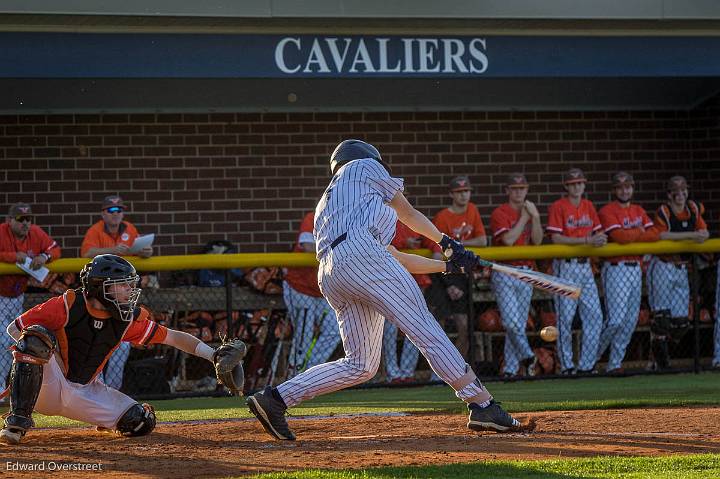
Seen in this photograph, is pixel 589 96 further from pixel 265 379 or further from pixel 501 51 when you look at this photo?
pixel 265 379

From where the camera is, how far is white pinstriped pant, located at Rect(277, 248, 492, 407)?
602 centimetres

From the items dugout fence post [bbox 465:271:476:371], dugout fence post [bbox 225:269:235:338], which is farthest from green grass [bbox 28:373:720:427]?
dugout fence post [bbox 225:269:235:338]

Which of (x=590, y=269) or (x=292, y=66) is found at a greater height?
(x=292, y=66)

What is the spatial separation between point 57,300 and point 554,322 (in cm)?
559

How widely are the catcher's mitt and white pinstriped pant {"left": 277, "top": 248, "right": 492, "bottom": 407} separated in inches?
17.6

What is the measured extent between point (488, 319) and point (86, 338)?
16.1 feet

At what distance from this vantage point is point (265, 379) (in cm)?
1059

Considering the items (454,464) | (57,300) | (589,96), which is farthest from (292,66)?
(454,464)

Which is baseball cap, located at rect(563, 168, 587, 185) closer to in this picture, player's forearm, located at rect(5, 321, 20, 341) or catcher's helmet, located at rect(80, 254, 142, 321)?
catcher's helmet, located at rect(80, 254, 142, 321)

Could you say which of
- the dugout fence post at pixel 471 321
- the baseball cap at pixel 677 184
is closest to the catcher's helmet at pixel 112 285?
the dugout fence post at pixel 471 321

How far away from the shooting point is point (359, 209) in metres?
6.14

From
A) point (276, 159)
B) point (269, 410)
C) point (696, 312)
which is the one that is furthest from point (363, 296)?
point (276, 159)

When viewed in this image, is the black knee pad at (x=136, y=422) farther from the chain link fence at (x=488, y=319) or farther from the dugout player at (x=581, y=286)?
the dugout player at (x=581, y=286)

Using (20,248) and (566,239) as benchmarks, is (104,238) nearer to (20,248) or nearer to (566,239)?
(20,248)
